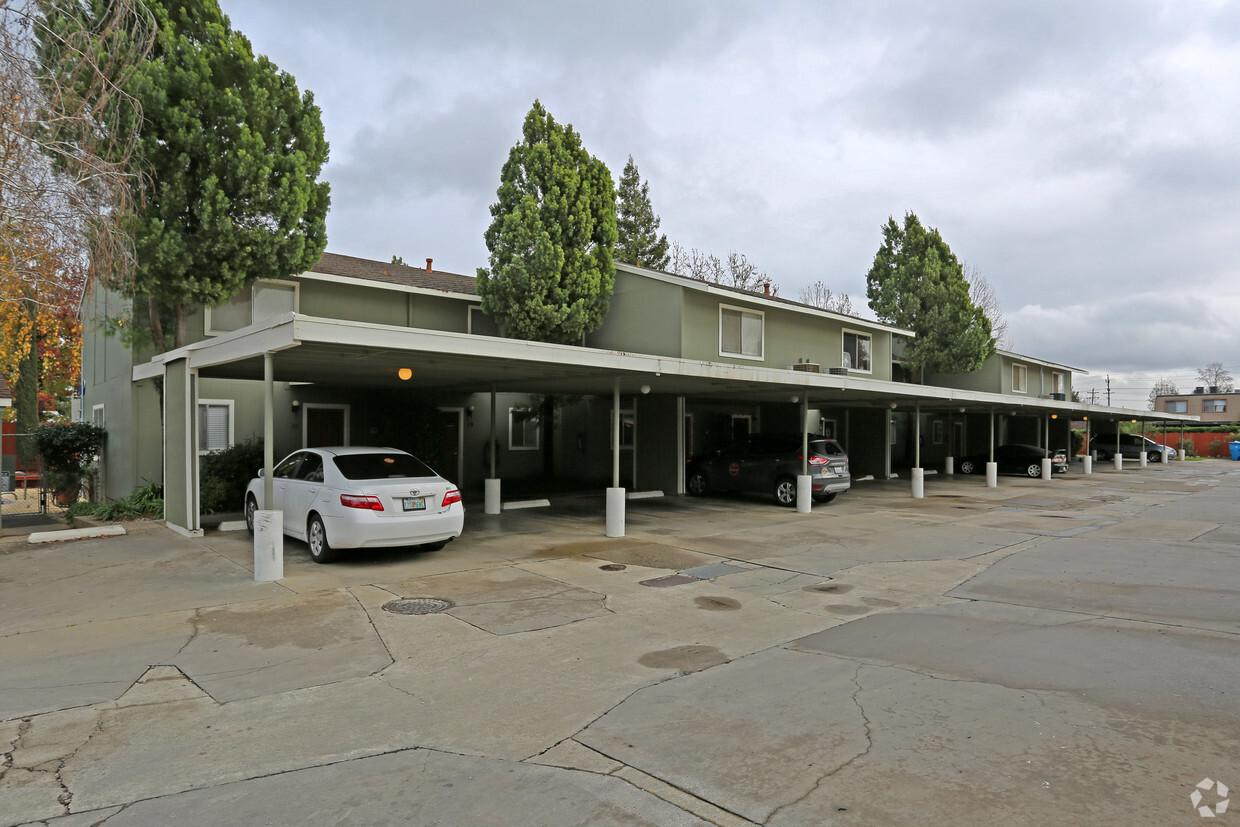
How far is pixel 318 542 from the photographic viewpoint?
33.2 ft

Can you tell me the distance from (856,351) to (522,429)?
1201 cm

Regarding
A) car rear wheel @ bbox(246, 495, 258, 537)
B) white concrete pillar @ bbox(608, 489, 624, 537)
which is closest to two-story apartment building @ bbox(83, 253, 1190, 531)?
car rear wheel @ bbox(246, 495, 258, 537)

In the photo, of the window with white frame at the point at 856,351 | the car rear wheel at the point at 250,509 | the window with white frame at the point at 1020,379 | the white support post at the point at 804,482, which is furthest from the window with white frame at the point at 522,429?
the window with white frame at the point at 1020,379

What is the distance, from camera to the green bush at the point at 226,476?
14109 mm

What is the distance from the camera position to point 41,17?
8086 millimetres

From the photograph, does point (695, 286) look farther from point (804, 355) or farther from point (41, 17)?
point (41, 17)

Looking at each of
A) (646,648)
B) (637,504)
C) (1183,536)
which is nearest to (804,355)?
(637,504)

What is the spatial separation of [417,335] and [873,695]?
6.48 metres

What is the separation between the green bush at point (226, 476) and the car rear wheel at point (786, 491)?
11.5 meters

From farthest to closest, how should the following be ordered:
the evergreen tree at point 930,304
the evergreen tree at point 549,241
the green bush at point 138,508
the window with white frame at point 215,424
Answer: the evergreen tree at point 930,304 → the evergreen tree at point 549,241 → the window with white frame at point 215,424 → the green bush at point 138,508

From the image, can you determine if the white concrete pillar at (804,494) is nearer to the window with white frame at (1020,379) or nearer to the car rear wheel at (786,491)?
the car rear wheel at (786,491)

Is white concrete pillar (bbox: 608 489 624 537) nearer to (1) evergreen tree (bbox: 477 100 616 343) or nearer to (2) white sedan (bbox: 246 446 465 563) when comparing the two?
(2) white sedan (bbox: 246 446 465 563)

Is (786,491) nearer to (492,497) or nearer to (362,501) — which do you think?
(492,497)

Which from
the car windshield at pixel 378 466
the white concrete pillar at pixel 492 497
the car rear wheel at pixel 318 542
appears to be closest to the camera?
the car rear wheel at pixel 318 542
